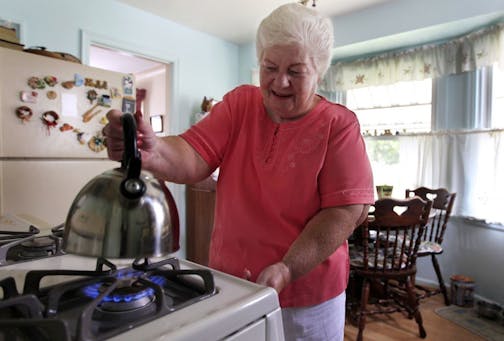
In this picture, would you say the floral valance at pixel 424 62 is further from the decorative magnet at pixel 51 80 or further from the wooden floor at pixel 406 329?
the decorative magnet at pixel 51 80

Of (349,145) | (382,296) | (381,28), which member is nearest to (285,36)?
(349,145)

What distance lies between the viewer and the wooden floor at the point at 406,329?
81.9 inches

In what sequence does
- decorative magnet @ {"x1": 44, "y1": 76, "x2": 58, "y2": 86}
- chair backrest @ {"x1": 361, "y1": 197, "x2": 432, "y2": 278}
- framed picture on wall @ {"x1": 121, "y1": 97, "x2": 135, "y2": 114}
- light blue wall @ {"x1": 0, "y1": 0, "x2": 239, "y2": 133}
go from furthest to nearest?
light blue wall @ {"x1": 0, "y1": 0, "x2": 239, "y2": 133} < framed picture on wall @ {"x1": 121, "y1": 97, "x2": 135, "y2": 114} < chair backrest @ {"x1": 361, "y1": 197, "x2": 432, "y2": 278} < decorative magnet @ {"x1": 44, "y1": 76, "x2": 58, "y2": 86}

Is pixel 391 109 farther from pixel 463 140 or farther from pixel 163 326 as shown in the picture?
pixel 163 326

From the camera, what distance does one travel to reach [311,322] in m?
0.82

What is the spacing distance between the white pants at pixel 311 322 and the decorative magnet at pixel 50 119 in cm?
166

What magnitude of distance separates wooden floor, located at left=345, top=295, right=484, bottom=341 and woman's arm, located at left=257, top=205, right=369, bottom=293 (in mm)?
1592

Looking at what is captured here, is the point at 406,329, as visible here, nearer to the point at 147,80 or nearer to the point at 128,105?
the point at 128,105

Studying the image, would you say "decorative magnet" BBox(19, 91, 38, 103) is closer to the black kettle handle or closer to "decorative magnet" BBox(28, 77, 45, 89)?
"decorative magnet" BBox(28, 77, 45, 89)

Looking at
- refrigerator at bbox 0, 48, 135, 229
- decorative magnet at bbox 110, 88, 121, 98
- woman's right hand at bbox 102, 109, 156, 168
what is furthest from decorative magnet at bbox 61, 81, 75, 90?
woman's right hand at bbox 102, 109, 156, 168

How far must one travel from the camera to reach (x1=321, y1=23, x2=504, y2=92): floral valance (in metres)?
2.54

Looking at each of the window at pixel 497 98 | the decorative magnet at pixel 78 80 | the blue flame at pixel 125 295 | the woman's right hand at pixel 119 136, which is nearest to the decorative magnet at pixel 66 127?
the decorative magnet at pixel 78 80

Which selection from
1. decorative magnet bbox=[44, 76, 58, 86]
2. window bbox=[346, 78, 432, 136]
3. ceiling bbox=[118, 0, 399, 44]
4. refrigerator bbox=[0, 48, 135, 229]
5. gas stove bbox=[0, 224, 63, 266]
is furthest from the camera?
window bbox=[346, 78, 432, 136]

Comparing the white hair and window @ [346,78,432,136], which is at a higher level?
window @ [346,78,432,136]
